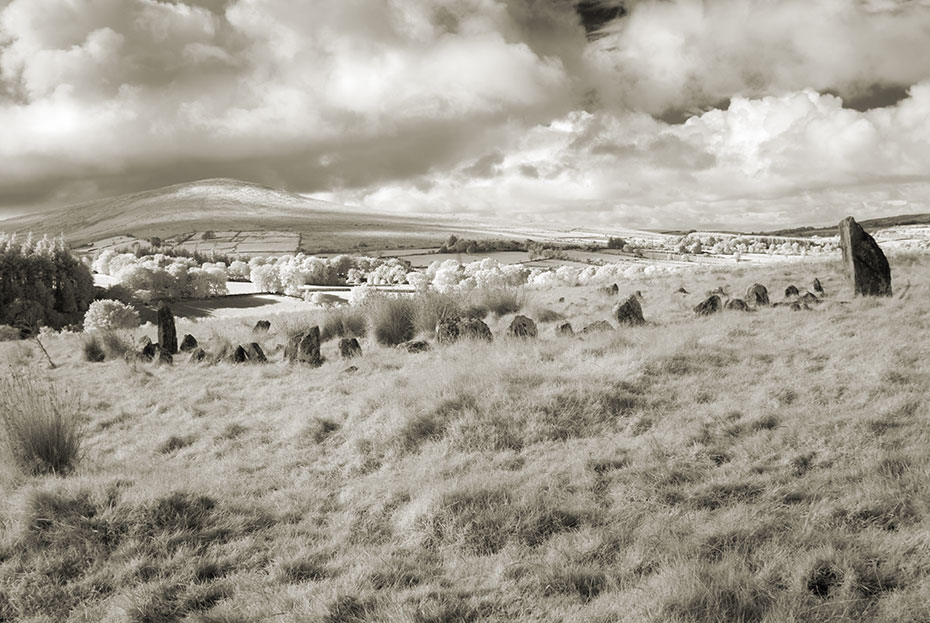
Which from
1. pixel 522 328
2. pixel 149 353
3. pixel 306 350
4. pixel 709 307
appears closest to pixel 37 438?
pixel 306 350

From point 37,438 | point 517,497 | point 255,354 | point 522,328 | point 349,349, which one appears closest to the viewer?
point 517,497

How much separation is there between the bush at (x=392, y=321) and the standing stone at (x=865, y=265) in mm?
12343

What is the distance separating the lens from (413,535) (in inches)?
187

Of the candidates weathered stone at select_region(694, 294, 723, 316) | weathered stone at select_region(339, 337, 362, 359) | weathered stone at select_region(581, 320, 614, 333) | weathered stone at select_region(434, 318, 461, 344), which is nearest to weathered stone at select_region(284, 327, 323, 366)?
weathered stone at select_region(339, 337, 362, 359)

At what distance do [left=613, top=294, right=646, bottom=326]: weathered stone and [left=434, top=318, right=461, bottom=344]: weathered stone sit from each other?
4124 millimetres

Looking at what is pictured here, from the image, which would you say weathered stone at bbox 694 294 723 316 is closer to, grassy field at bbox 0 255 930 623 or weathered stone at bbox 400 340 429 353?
grassy field at bbox 0 255 930 623

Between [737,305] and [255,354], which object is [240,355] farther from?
[737,305]

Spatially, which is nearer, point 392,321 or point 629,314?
point 629,314

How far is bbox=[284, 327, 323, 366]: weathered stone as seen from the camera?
12297 mm

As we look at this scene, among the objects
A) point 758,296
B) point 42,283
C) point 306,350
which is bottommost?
point 306,350

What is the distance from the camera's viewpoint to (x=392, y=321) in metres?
14.6

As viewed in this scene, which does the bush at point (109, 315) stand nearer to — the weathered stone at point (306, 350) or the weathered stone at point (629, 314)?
the weathered stone at point (306, 350)

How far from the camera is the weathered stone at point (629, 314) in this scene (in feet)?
43.6

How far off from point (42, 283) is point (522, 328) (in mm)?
72714
